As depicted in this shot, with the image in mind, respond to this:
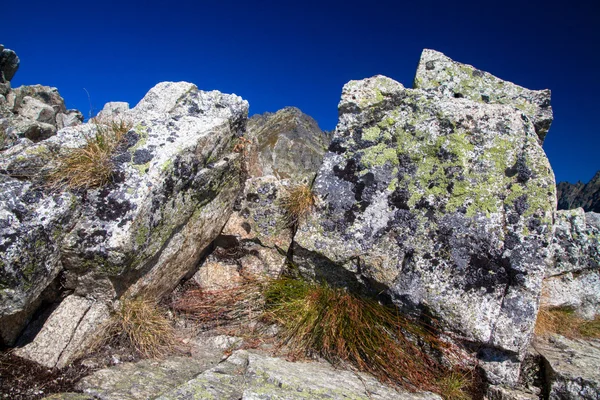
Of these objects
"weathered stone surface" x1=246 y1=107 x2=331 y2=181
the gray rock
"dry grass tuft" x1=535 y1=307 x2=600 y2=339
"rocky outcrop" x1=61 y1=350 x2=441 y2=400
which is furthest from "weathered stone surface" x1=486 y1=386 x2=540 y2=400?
the gray rock

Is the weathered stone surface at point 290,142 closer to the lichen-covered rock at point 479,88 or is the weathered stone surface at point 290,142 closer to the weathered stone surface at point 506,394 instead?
the lichen-covered rock at point 479,88

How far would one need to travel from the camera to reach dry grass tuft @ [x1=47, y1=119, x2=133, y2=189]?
480 centimetres

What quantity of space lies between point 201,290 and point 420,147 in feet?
14.7

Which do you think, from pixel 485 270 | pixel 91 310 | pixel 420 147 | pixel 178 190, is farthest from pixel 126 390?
pixel 420 147

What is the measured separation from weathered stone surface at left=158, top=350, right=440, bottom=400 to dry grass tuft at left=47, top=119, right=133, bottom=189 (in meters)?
2.87

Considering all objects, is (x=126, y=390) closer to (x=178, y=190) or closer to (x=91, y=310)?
(x=91, y=310)

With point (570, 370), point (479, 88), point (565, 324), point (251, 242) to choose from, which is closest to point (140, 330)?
point (251, 242)

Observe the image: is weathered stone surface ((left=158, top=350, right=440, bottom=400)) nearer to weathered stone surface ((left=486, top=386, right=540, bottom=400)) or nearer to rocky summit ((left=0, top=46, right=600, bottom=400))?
rocky summit ((left=0, top=46, right=600, bottom=400))

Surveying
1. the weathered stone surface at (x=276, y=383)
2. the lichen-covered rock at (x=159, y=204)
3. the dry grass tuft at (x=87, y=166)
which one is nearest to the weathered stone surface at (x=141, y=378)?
the weathered stone surface at (x=276, y=383)

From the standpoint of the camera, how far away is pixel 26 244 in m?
4.18

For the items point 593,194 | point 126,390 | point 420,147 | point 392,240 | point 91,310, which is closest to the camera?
point 126,390

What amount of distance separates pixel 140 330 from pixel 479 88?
24.4 feet

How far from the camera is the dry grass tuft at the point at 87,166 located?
15.8ft

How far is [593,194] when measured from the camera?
149m
